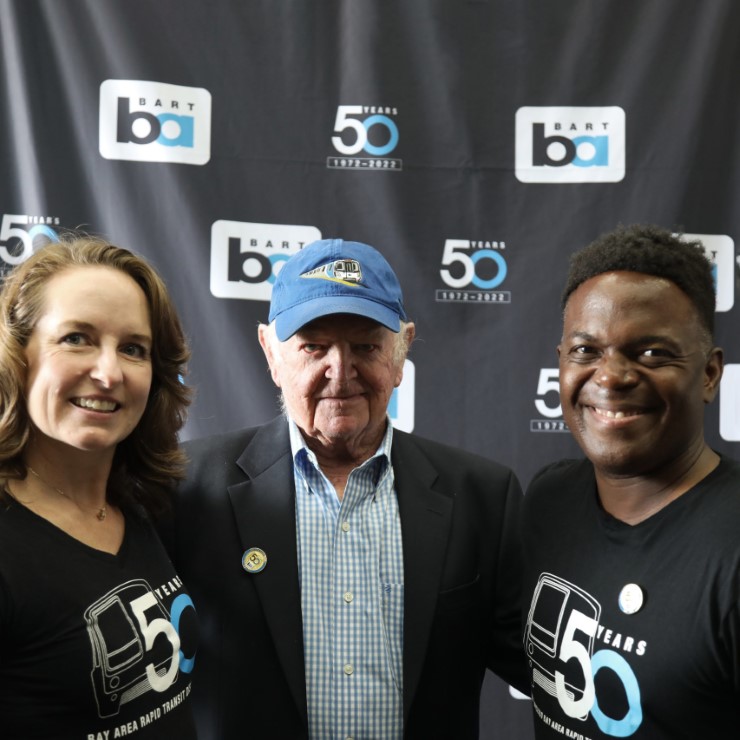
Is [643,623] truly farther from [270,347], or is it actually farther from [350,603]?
[270,347]

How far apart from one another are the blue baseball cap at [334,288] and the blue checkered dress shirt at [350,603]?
28 centimetres

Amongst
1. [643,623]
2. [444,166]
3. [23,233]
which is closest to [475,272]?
[444,166]

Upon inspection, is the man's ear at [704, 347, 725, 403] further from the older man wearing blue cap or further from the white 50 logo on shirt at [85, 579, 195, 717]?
the white 50 logo on shirt at [85, 579, 195, 717]

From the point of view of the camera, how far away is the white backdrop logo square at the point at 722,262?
104 inches

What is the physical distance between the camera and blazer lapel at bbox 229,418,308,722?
1.57 m

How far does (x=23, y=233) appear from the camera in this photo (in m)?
2.55

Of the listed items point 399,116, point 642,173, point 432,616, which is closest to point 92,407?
point 432,616

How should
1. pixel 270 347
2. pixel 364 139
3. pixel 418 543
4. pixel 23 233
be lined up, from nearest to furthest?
Result: pixel 418 543 → pixel 270 347 → pixel 23 233 → pixel 364 139

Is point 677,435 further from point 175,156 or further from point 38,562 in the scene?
point 175,156

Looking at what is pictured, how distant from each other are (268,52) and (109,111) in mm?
→ 534

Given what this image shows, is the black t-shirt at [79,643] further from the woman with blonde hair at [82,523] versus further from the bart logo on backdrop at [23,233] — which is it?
the bart logo on backdrop at [23,233]

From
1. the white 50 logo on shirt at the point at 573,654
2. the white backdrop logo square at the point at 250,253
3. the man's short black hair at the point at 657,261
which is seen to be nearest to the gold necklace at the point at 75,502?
the white 50 logo on shirt at the point at 573,654

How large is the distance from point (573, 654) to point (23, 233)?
2.03 meters

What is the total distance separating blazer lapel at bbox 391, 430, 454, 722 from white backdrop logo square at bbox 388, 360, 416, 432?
31.2 inches
